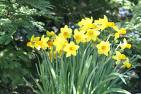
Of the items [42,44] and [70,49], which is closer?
[70,49]

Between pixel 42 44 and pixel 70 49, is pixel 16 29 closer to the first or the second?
pixel 42 44

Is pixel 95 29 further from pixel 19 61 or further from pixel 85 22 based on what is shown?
pixel 19 61

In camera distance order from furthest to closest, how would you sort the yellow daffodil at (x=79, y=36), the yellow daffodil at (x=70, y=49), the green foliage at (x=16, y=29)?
the green foliage at (x=16, y=29) → the yellow daffodil at (x=79, y=36) → the yellow daffodil at (x=70, y=49)

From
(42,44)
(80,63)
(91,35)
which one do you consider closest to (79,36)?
(91,35)

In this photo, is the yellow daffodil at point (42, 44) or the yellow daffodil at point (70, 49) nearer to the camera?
the yellow daffodil at point (70, 49)

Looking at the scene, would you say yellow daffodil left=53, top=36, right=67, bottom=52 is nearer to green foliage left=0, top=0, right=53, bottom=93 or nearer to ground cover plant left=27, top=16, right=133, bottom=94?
ground cover plant left=27, top=16, right=133, bottom=94

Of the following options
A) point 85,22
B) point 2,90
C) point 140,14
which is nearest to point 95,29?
point 85,22

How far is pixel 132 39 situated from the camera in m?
4.46

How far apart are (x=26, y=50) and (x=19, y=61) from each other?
262mm

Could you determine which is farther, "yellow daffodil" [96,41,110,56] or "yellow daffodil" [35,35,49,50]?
"yellow daffodil" [35,35,49,50]

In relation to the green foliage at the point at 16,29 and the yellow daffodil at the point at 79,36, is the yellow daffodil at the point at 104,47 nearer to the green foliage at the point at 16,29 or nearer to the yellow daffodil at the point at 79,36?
the yellow daffodil at the point at 79,36

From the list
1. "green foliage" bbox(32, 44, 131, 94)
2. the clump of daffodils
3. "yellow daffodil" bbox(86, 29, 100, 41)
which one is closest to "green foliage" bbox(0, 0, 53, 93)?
the clump of daffodils

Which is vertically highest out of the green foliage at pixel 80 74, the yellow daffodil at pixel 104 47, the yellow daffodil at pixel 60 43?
the yellow daffodil at pixel 60 43

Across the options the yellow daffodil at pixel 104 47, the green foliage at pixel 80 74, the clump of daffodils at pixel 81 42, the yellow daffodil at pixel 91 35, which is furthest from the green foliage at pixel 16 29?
the yellow daffodil at pixel 104 47
